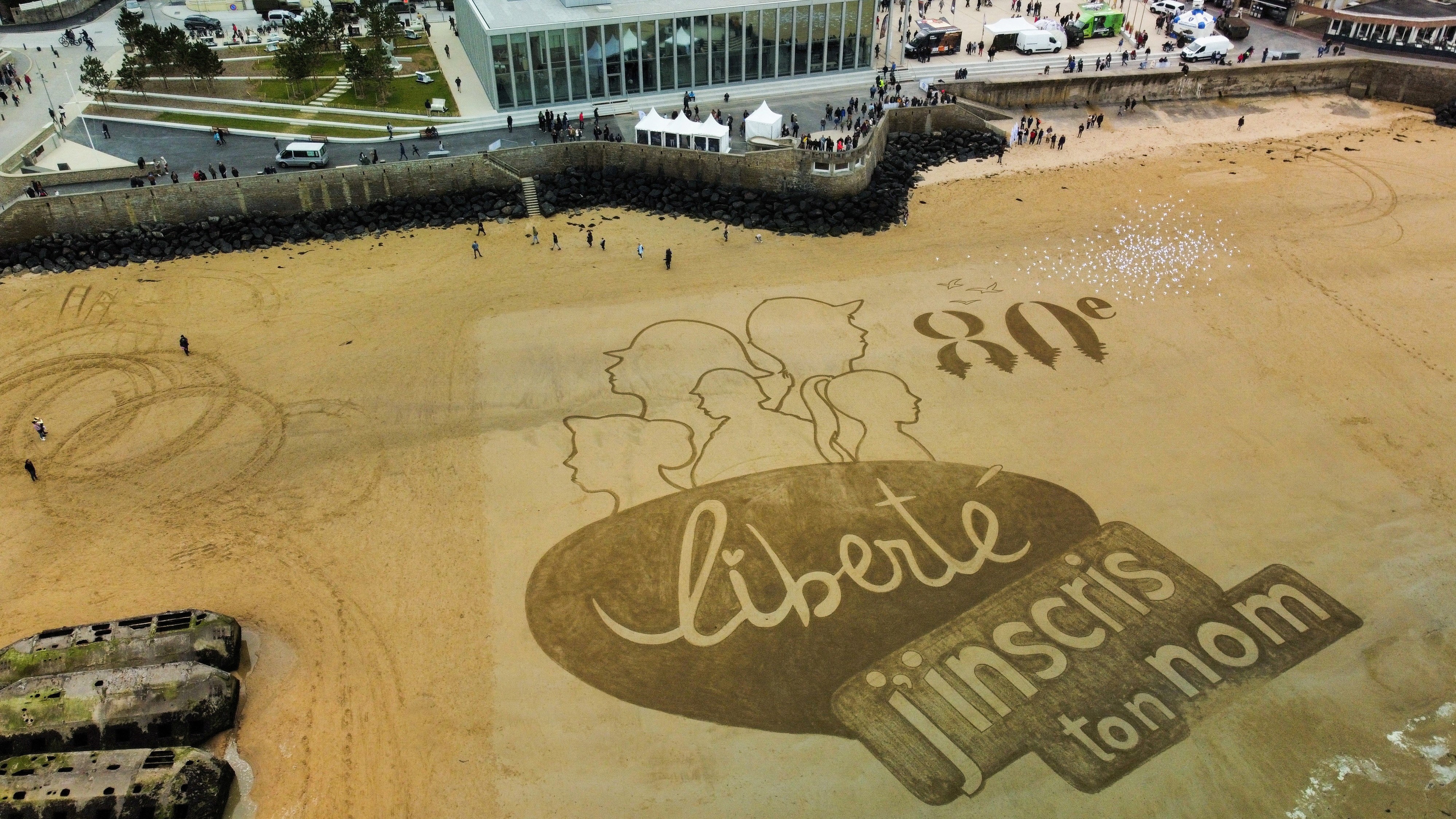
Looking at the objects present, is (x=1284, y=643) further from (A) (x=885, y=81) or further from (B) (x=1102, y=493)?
(A) (x=885, y=81)

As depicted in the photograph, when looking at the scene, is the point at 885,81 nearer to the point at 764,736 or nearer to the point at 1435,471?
the point at 1435,471

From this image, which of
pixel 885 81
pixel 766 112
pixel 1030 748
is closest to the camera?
pixel 1030 748

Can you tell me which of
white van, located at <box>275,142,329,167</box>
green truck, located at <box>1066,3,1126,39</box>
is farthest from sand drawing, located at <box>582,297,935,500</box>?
green truck, located at <box>1066,3,1126,39</box>

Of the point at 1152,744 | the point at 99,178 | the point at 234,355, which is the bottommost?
the point at 1152,744

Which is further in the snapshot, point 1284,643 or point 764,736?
point 1284,643

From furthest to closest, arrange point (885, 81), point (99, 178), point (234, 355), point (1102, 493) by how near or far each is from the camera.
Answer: point (885, 81) < point (99, 178) < point (234, 355) < point (1102, 493)

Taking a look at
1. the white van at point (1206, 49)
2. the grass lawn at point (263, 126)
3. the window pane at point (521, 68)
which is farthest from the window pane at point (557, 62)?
the white van at point (1206, 49)

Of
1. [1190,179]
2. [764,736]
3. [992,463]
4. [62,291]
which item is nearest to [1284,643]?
[992,463]

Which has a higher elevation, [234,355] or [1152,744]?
[234,355]

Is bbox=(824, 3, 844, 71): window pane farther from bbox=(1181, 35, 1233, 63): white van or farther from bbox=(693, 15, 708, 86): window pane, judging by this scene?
bbox=(1181, 35, 1233, 63): white van
